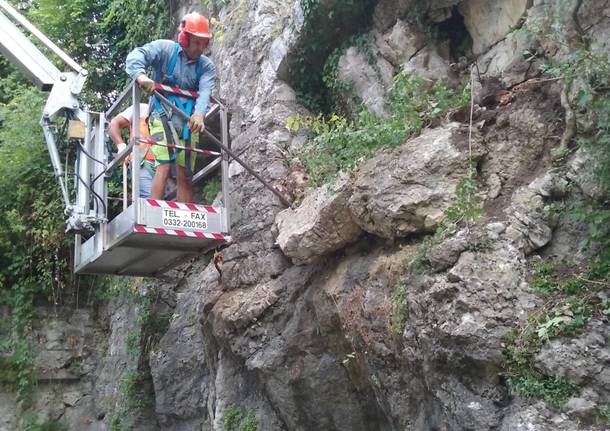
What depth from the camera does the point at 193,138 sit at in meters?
6.76

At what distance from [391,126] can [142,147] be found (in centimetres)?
242

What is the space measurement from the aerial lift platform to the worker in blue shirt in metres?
0.13

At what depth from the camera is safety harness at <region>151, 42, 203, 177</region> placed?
6602mm

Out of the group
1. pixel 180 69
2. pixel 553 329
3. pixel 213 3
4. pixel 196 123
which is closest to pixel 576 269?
pixel 553 329

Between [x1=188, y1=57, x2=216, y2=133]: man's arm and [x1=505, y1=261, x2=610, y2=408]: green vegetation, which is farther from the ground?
[x1=188, y1=57, x2=216, y2=133]: man's arm

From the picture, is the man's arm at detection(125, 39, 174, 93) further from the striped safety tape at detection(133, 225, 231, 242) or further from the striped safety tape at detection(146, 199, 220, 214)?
the striped safety tape at detection(133, 225, 231, 242)

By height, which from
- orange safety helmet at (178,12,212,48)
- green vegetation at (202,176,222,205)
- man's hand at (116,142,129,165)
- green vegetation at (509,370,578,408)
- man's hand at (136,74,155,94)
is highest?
orange safety helmet at (178,12,212,48)

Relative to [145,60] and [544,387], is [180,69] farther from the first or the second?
[544,387]

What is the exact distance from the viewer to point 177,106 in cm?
672

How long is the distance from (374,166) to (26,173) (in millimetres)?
7420

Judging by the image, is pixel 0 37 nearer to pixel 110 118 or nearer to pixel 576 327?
Result: pixel 110 118

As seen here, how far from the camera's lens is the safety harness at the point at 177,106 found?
6602 millimetres

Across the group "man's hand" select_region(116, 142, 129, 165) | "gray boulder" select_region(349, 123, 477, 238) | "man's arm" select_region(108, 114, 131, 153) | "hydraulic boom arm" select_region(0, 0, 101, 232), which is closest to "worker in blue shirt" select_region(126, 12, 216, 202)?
"man's hand" select_region(116, 142, 129, 165)

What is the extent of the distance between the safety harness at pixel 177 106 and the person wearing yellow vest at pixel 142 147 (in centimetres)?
30
